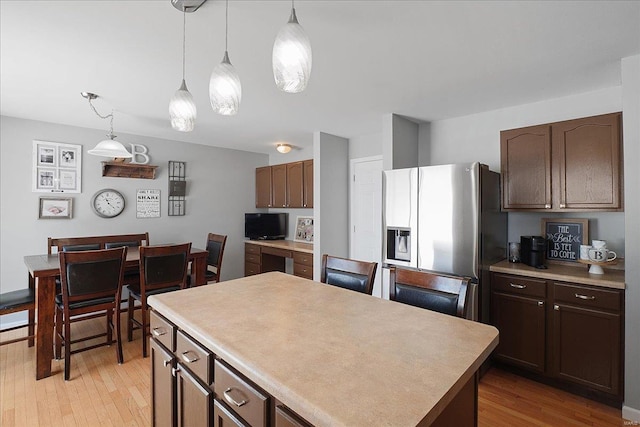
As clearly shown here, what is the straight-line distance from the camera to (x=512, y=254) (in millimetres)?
2768

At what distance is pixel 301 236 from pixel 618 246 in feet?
12.2

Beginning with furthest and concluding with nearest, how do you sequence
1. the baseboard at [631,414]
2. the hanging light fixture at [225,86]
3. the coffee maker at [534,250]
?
the coffee maker at [534,250] < the baseboard at [631,414] < the hanging light fixture at [225,86]

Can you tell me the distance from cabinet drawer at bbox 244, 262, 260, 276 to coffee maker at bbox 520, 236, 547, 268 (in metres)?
3.63

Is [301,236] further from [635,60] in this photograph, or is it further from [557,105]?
[635,60]

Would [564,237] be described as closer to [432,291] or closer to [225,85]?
[432,291]

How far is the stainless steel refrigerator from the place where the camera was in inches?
95.8

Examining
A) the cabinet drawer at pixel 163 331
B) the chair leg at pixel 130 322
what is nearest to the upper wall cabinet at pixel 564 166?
the cabinet drawer at pixel 163 331

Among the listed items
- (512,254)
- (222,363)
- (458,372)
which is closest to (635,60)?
(512,254)

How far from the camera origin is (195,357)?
118 centimetres

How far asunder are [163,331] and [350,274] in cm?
104

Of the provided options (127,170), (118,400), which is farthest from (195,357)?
(127,170)

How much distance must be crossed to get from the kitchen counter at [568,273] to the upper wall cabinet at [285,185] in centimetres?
269

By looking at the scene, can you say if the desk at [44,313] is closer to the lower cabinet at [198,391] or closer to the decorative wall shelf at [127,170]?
the lower cabinet at [198,391]

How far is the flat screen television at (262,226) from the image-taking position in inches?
206
